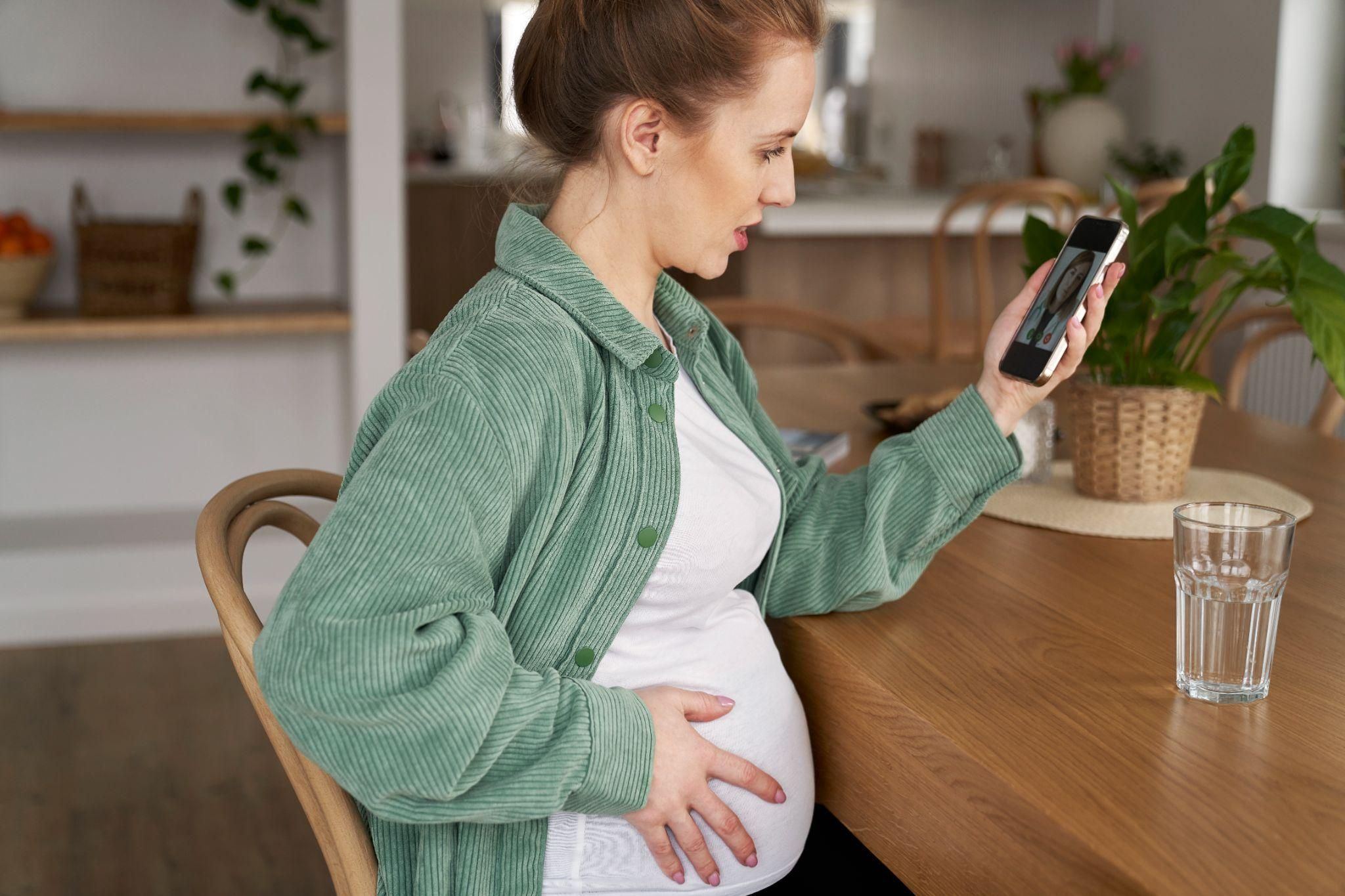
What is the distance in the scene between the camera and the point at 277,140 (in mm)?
2945

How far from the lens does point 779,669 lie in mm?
1021

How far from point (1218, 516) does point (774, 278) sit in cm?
302

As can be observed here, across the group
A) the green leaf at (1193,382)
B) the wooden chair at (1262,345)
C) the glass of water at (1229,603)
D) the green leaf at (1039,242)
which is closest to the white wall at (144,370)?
the wooden chair at (1262,345)

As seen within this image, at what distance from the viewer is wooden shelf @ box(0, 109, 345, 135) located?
2.77 m

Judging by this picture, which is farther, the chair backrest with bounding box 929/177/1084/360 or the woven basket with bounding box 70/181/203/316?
the chair backrest with bounding box 929/177/1084/360

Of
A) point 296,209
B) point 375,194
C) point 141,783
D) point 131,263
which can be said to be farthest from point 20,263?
point 141,783

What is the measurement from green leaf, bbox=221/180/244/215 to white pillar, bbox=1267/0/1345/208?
2.58m

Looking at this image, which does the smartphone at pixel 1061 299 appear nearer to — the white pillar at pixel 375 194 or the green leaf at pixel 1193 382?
the green leaf at pixel 1193 382

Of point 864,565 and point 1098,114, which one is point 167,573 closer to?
point 864,565

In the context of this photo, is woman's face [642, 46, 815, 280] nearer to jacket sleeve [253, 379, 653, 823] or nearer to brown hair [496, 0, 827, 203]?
brown hair [496, 0, 827, 203]

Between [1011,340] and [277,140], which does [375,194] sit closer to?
[277,140]

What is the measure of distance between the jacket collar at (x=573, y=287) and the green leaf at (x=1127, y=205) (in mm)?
549

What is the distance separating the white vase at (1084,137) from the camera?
416 cm

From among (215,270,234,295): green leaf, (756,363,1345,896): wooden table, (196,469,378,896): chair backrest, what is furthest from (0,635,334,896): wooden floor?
(756,363,1345,896): wooden table
